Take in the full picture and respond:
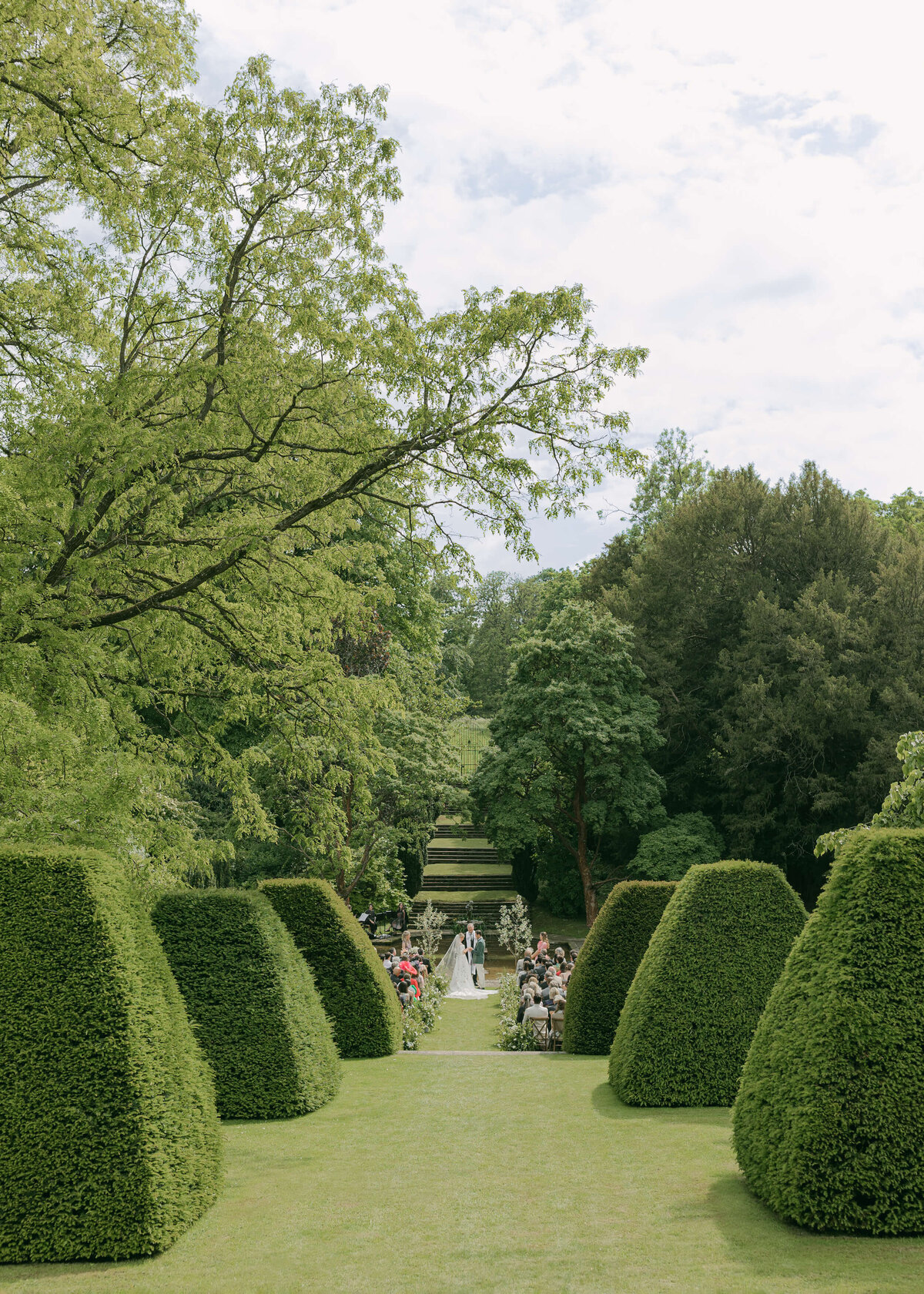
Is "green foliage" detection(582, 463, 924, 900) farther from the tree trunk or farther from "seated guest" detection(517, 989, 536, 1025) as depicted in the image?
"seated guest" detection(517, 989, 536, 1025)

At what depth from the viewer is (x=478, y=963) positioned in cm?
2602

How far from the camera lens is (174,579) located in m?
11.8

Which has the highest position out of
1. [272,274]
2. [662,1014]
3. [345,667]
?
[272,274]

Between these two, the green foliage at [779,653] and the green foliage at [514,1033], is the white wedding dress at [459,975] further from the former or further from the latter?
the green foliage at [779,653]

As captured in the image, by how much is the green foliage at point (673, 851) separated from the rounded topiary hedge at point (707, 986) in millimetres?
19702

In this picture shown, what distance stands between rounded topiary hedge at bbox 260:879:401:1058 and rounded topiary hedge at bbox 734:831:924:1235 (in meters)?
8.43

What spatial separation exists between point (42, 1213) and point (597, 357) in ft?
28.8

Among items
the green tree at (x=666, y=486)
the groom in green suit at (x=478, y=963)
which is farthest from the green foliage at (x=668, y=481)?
the groom in green suit at (x=478, y=963)

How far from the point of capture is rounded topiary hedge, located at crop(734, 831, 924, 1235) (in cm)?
613

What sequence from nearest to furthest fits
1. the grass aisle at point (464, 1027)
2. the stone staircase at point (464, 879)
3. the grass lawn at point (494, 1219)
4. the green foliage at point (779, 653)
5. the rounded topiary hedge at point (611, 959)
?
the grass lawn at point (494, 1219), the rounded topiary hedge at point (611, 959), the grass aisle at point (464, 1027), the green foliage at point (779, 653), the stone staircase at point (464, 879)

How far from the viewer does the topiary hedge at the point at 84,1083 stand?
6.31 meters

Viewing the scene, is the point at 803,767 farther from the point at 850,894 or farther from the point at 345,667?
the point at 850,894

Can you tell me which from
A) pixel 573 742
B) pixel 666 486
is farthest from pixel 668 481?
pixel 573 742

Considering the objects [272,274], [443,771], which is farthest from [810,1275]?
[443,771]
